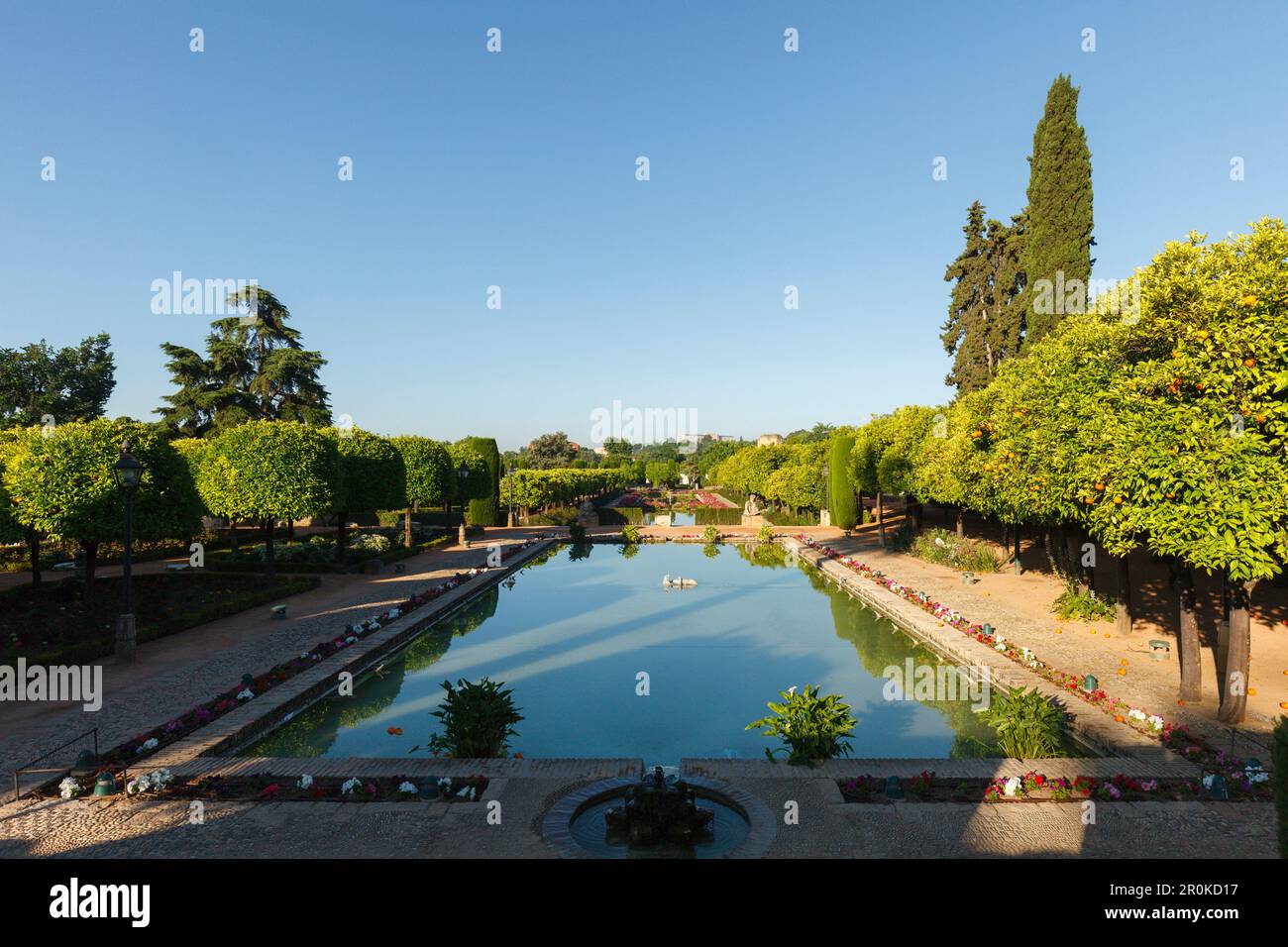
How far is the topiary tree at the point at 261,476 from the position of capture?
2361 centimetres

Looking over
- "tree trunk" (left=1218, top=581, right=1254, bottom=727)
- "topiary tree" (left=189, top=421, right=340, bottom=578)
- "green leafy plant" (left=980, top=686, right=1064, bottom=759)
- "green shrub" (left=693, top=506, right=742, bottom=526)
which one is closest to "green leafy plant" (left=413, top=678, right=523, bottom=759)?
"green leafy plant" (left=980, top=686, right=1064, bottom=759)

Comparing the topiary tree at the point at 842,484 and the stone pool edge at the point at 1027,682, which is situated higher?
the topiary tree at the point at 842,484

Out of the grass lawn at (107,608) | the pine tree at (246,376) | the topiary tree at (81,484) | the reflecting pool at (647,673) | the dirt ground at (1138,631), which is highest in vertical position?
the pine tree at (246,376)

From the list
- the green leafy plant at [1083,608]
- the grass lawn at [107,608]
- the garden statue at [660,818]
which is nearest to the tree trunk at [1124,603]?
the green leafy plant at [1083,608]

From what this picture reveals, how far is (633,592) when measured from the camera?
25422mm

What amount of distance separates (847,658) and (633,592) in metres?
10.4

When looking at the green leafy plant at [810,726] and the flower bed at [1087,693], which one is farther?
the green leafy plant at [810,726]

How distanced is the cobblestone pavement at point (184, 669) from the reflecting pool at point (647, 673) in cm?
225

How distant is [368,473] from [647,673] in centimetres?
2057

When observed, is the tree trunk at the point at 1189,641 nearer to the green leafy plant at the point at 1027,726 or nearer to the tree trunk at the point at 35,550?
the green leafy plant at the point at 1027,726

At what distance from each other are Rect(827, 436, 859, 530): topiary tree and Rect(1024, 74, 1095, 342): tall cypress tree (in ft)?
41.6

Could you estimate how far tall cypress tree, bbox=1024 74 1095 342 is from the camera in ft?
105

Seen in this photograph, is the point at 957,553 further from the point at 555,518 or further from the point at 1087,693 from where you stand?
the point at 555,518
